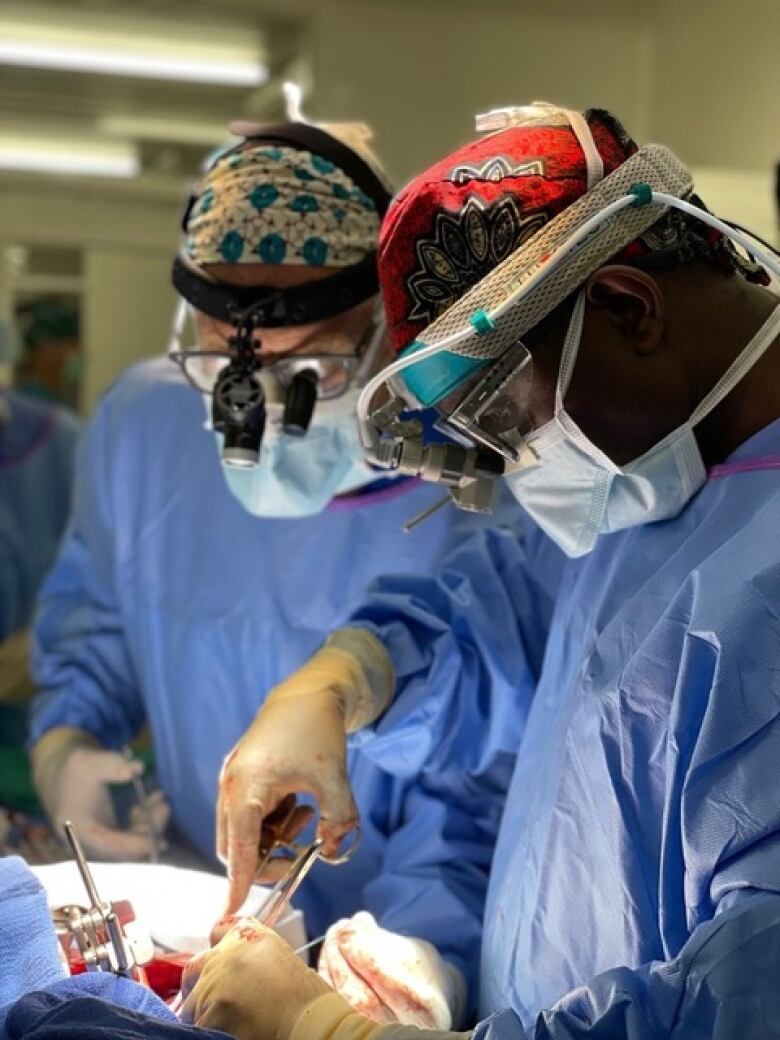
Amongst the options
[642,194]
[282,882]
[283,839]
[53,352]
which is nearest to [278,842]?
[283,839]

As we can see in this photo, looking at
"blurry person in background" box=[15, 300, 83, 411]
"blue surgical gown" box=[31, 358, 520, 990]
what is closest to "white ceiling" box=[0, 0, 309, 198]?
"blurry person in background" box=[15, 300, 83, 411]

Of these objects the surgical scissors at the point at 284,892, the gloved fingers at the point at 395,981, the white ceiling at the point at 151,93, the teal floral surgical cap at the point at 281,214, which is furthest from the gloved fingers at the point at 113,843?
the white ceiling at the point at 151,93

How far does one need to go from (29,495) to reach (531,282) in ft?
11.8

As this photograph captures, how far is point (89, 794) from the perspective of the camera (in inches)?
91.1

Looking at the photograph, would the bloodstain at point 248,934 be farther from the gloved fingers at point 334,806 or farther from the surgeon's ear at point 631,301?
the surgeon's ear at point 631,301

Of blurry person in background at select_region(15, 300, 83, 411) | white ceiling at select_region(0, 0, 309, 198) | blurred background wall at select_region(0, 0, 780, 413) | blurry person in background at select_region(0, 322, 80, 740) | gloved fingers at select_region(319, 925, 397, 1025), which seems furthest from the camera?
blurry person in background at select_region(15, 300, 83, 411)

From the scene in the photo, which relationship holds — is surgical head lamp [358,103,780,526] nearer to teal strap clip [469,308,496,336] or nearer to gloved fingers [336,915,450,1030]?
teal strap clip [469,308,496,336]

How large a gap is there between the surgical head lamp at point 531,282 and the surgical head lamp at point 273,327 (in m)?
0.43

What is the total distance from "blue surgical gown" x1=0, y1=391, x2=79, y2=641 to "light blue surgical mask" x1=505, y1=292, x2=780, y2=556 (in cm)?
317

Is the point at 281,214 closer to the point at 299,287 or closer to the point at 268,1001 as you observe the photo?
the point at 299,287

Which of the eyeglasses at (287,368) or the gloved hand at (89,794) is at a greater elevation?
the eyeglasses at (287,368)

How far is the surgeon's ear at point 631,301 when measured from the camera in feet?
4.20

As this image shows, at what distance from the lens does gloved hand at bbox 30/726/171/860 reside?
2234 mm

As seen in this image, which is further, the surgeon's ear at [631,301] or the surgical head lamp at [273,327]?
the surgical head lamp at [273,327]
